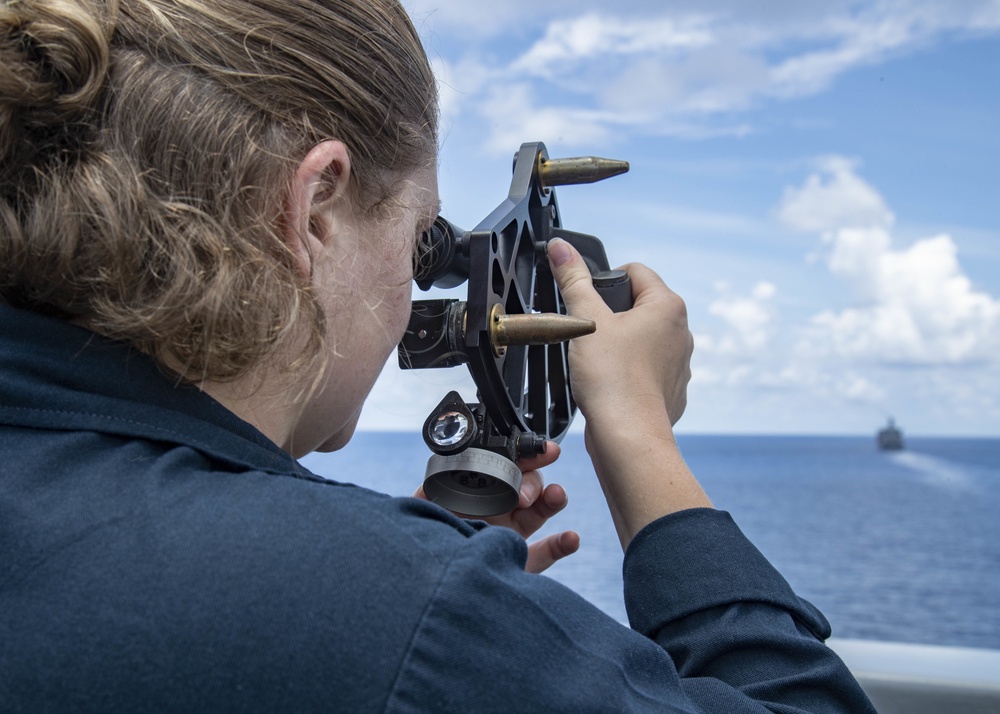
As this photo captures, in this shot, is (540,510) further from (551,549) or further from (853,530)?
(853,530)

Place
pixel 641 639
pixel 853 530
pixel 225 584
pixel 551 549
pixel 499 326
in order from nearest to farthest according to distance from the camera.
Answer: pixel 225 584 < pixel 641 639 < pixel 499 326 < pixel 551 549 < pixel 853 530

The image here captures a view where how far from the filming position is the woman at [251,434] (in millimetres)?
444

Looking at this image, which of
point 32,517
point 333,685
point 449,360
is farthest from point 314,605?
point 449,360

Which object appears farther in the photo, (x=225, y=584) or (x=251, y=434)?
(x=251, y=434)

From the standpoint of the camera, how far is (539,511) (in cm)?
101

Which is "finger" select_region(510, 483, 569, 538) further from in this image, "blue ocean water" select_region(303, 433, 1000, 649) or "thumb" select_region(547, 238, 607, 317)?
"blue ocean water" select_region(303, 433, 1000, 649)


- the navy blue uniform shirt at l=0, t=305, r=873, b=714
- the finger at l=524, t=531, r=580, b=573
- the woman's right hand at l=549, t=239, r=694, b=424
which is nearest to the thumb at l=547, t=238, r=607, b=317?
the woman's right hand at l=549, t=239, r=694, b=424

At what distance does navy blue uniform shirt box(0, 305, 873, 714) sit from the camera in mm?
439

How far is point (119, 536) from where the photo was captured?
18.0 inches

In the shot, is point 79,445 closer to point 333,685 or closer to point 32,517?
point 32,517

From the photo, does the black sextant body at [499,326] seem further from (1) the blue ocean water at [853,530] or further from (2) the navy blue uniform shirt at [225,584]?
(1) the blue ocean water at [853,530]

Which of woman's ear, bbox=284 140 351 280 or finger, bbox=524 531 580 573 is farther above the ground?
woman's ear, bbox=284 140 351 280

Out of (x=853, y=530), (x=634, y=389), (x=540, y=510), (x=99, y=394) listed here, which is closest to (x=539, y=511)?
(x=540, y=510)

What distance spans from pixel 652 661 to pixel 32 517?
357mm
